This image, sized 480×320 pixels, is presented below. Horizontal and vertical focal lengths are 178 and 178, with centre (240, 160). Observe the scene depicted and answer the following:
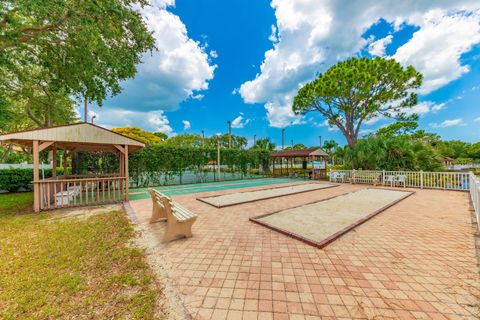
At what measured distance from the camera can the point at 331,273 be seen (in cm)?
233

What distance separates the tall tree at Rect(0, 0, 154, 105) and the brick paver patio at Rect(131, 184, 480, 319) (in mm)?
7041

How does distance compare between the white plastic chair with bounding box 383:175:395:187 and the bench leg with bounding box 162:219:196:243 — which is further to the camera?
the white plastic chair with bounding box 383:175:395:187

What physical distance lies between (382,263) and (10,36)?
35.5ft

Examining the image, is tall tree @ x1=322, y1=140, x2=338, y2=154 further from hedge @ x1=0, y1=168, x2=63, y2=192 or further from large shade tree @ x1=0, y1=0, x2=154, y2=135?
hedge @ x1=0, y1=168, x2=63, y2=192

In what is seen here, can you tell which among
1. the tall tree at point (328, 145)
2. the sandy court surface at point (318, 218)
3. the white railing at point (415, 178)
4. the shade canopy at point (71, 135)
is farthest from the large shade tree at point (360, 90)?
the tall tree at point (328, 145)

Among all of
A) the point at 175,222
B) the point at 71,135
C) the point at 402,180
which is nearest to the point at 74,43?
the point at 71,135

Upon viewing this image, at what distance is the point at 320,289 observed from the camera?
6.67ft

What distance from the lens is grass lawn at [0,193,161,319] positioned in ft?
6.13

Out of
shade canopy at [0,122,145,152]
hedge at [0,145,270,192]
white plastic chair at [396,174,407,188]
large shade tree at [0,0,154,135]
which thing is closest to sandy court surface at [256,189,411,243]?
shade canopy at [0,122,145,152]

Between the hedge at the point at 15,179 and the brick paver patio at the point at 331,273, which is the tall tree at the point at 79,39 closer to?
the hedge at the point at 15,179

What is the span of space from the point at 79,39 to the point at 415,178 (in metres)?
16.8

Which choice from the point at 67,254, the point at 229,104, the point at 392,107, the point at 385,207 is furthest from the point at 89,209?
the point at 229,104

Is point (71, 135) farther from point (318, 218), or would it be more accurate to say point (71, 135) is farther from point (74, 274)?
point (318, 218)

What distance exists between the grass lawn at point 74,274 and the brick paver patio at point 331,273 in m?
0.47
